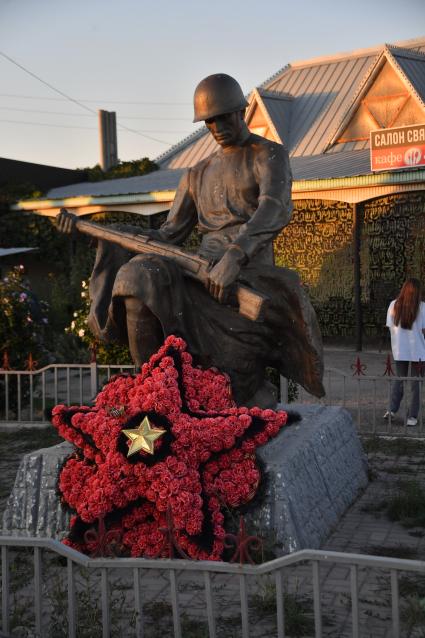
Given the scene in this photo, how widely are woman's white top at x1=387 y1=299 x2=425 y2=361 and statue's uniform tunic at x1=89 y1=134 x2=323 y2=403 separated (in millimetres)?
3319

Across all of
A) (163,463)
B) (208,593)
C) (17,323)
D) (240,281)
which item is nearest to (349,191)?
(17,323)

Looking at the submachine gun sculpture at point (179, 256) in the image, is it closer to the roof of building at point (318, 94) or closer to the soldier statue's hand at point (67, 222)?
the soldier statue's hand at point (67, 222)

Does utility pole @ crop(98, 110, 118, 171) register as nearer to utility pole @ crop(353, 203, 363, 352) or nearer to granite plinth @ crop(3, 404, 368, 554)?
utility pole @ crop(353, 203, 363, 352)

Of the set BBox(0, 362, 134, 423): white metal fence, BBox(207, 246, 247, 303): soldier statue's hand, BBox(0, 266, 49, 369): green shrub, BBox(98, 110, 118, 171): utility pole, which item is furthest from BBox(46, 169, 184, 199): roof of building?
BBox(207, 246, 247, 303): soldier statue's hand

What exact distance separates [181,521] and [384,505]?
6.50 ft

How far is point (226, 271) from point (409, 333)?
13.8ft

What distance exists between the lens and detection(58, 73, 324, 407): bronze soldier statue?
5.23 metres

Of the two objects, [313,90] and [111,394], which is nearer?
[111,394]

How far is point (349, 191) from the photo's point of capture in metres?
14.9

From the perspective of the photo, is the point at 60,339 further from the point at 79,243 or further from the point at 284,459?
the point at 284,459

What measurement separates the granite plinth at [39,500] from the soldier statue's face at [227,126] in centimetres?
233

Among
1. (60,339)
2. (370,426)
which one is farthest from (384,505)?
(60,339)

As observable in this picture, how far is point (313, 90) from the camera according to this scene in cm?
2059

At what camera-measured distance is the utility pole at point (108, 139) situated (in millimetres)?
25031
